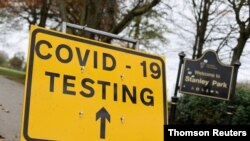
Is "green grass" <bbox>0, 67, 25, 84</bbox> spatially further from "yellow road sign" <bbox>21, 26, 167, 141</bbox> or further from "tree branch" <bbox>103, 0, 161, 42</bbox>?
"yellow road sign" <bbox>21, 26, 167, 141</bbox>

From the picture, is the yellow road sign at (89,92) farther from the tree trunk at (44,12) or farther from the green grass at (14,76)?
the green grass at (14,76)

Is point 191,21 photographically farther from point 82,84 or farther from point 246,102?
point 82,84

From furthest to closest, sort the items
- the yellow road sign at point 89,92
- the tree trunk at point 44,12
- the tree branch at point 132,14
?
the tree trunk at point 44,12 < the tree branch at point 132,14 < the yellow road sign at point 89,92

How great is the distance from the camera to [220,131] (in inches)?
150

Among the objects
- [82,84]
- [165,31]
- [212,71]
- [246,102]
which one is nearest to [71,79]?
[82,84]

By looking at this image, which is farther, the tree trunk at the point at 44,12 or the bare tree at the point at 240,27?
the tree trunk at the point at 44,12

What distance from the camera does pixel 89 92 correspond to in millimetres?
3285

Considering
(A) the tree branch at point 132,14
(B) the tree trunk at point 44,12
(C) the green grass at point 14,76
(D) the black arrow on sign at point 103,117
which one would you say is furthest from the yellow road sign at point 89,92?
(C) the green grass at point 14,76

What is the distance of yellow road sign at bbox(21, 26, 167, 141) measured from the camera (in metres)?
3.09

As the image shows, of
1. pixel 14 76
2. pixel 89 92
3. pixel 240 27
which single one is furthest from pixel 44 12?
pixel 89 92

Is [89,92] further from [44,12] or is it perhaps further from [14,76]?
[14,76]

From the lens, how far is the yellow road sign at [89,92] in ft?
10.1

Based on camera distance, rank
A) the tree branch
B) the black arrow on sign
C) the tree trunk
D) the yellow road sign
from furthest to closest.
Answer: the tree trunk, the tree branch, the black arrow on sign, the yellow road sign

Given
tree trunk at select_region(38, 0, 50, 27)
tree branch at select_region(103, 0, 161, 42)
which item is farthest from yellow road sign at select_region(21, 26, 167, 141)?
tree trunk at select_region(38, 0, 50, 27)
